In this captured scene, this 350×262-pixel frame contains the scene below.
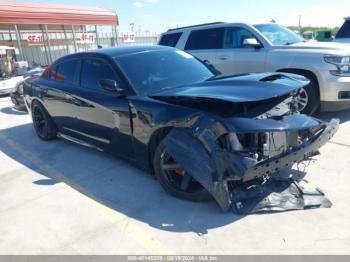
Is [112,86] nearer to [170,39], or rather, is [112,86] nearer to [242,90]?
[242,90]

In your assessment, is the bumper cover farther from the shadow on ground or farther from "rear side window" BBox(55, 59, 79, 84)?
"rear side window" BBox(55, 59, 79, 84)

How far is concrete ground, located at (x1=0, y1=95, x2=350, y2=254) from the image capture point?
279 cm

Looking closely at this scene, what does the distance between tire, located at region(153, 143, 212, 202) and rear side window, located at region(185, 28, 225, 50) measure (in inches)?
182

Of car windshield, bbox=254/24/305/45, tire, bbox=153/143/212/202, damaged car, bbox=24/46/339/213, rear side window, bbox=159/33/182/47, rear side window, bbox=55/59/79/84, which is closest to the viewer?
damaged car, bbox=24/46/339/213

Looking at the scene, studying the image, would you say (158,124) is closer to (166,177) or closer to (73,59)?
(166,177)

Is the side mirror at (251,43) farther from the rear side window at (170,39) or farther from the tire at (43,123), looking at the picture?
the tire at (43,123)

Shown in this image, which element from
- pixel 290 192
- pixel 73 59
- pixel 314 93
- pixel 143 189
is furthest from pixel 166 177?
pixel 314 93

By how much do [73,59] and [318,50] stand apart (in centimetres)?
427

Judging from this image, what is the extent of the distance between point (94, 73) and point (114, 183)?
1.60 m

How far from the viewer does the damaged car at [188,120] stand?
2.93 meters

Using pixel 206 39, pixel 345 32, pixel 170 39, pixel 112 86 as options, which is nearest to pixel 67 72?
pixel 112 86

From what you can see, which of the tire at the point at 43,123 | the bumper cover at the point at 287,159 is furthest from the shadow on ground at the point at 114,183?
the bumper cover at the point at 287,159

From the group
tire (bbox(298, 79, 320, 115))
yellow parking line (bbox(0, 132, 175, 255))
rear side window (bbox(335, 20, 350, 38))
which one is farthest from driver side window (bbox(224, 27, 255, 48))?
rear side window (bbox(335, 20, 350, 38))

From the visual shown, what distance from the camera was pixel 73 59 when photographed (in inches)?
201
